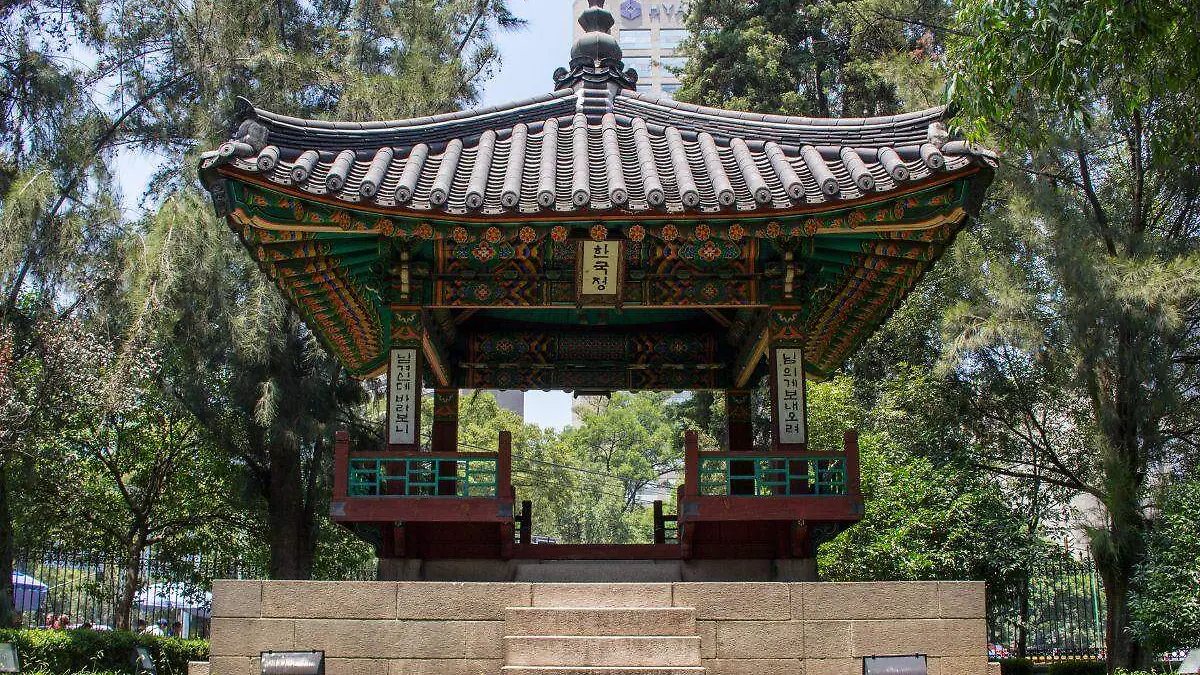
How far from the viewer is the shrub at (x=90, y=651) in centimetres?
1287

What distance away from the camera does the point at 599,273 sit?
8883mm

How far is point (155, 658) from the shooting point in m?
15.9

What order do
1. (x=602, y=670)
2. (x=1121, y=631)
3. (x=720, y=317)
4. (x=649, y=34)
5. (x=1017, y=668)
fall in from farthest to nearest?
(x=649, y=34) → (x=1017, y=668) → (x=1121, y=631) → (x=720, y=317) → (x=602, y=670)

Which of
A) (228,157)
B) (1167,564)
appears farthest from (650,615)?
(1167,564)

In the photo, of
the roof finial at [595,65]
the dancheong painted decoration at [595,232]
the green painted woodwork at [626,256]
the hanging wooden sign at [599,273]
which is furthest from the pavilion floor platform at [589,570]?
the roof finial at [595,65]

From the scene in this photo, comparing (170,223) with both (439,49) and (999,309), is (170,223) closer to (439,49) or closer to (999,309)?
(439,49)

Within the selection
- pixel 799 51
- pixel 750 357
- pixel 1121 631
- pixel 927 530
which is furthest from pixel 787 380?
pixel 799 51

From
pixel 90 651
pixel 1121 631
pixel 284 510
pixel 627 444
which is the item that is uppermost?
pixel 627 444

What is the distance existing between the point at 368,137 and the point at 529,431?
2750cm

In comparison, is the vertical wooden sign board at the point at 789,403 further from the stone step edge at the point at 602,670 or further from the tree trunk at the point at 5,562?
the tree trunk at the point at 5,562

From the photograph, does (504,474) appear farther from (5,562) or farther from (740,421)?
(5,562)

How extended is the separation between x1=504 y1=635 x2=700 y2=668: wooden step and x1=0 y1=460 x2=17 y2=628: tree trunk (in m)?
11.7

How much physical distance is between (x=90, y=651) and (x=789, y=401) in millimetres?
10123

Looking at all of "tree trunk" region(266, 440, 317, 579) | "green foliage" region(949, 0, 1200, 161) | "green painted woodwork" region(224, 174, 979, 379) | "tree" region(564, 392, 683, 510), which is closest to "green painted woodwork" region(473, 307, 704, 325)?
"green painted woodwork" region(224, 174, 979, 379)
